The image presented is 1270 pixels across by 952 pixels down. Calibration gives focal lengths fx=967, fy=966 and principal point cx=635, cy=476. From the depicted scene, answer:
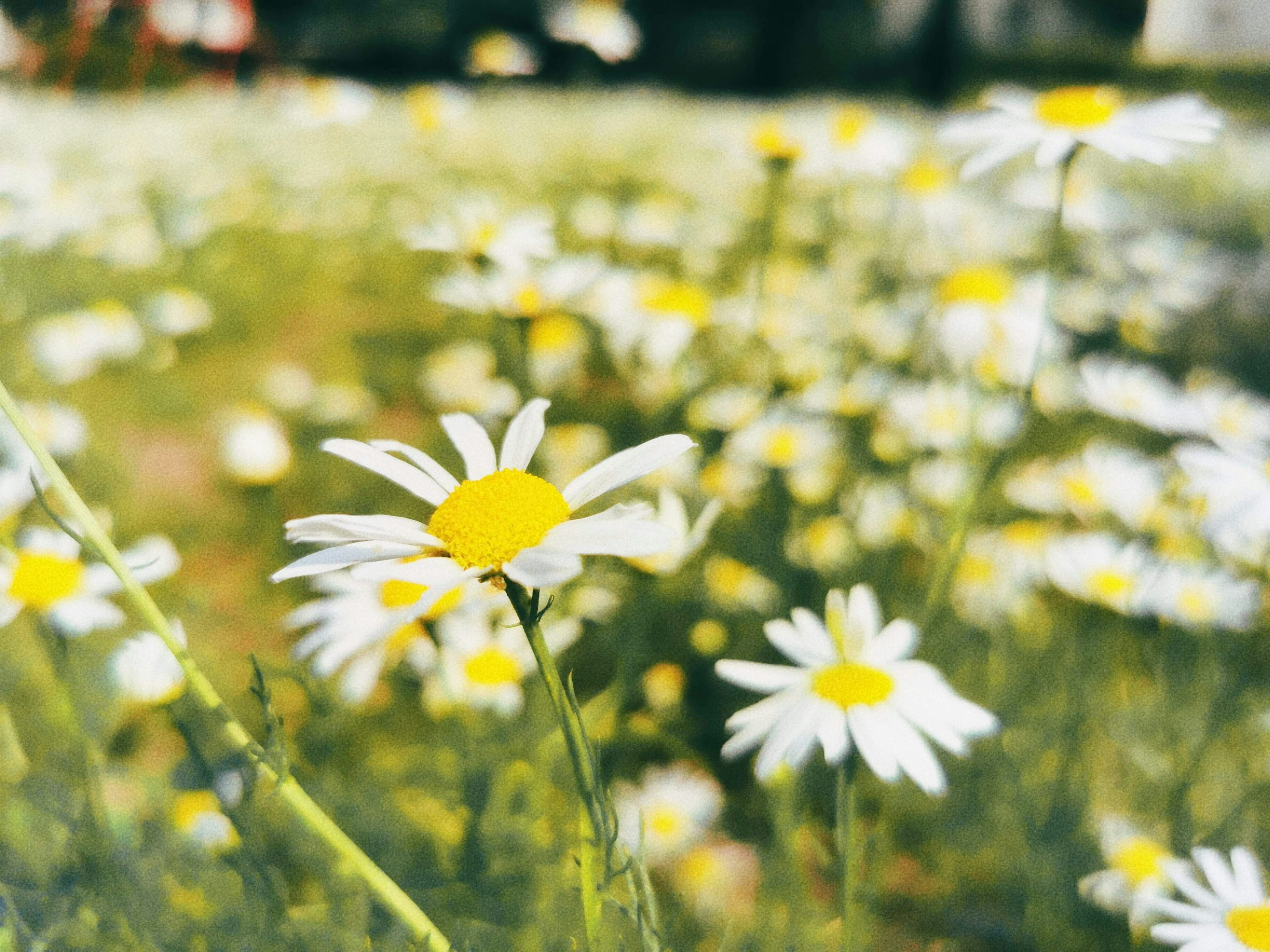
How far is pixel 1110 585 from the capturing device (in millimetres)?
959

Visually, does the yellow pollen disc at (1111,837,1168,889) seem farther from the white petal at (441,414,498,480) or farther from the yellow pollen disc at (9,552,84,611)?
the yellow pollen disc at (9,552,84,611)

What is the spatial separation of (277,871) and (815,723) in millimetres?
462

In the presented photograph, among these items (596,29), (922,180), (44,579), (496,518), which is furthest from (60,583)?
(596,29)

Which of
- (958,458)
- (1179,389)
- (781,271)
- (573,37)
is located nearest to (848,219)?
(781,271)

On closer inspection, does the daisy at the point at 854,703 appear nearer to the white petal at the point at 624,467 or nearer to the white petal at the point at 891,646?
the white petal at the point at 891,646

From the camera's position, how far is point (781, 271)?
76.5 inches

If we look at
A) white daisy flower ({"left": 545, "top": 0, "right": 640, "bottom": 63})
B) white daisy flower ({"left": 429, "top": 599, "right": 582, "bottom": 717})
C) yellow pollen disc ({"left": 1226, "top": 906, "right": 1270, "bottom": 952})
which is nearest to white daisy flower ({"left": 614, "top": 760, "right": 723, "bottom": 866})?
white daisy flower ({"left": 429, "top": 599, "right": 582, "bottom": 717})

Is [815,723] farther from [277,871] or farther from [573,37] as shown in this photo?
[573,37]

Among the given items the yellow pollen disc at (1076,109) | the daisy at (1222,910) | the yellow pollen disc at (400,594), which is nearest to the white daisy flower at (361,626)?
the yellow pollen disc at (400,594)

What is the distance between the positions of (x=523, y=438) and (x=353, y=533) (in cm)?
11

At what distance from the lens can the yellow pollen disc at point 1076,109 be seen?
0.71m

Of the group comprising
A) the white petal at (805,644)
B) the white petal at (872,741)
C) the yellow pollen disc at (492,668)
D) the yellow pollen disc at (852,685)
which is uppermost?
the white petal at (805,644)

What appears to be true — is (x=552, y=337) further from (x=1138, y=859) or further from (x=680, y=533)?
(x=1138, y=859)

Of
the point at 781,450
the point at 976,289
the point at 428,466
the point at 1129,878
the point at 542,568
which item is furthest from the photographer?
the point at 976,289
